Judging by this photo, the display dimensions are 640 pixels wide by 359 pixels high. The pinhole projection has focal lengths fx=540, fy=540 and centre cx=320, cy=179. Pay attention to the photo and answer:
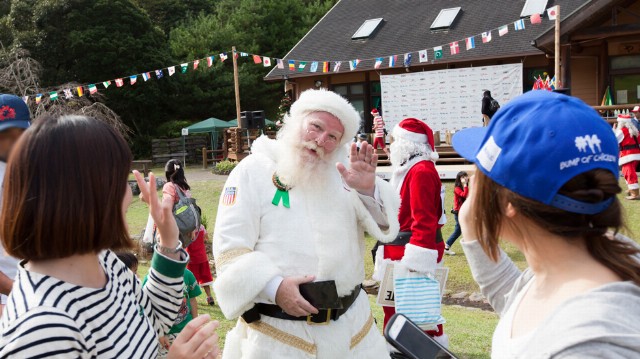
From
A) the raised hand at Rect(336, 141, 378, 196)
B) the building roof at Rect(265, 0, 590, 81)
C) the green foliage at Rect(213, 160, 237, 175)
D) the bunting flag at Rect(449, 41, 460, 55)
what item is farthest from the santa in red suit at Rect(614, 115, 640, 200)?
the green foliage at Rect(213, 160, 237, 175)

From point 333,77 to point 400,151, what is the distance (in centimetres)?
1826

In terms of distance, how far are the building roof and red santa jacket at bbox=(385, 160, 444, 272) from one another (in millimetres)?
14734

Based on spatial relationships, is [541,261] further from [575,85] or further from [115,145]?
[575,85]

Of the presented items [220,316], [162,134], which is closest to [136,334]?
[220,316]

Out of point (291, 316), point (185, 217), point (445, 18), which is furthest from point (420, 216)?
point (445, 18)

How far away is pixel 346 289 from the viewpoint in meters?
2.74

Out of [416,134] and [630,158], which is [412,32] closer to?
[630,158]

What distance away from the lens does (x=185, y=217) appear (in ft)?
20.5

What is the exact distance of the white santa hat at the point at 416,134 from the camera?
15.1 ft

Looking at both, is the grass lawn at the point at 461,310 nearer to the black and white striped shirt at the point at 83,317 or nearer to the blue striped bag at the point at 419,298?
the blue striped bag at the point at 419,298

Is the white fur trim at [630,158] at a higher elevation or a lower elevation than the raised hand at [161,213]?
lower

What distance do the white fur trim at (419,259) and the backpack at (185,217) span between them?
3.10 meters

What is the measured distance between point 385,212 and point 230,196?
850 mm

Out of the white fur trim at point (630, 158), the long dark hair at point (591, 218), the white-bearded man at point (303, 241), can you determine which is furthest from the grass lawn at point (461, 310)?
the white-bearded man at point (303, 241)
